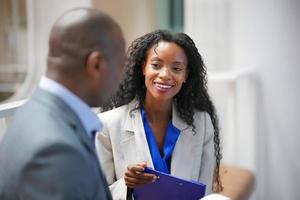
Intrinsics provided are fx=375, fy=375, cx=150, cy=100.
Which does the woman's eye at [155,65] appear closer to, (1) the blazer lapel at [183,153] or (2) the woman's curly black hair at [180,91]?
(2) the woman's curly black hair at [180,91]

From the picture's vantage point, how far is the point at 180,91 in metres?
1.40

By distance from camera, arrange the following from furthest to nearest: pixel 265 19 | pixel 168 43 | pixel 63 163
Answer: pixel 265 19 < pixel 168 43 < pixel 63 163

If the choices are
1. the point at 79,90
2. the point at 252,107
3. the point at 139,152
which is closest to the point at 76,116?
the point at 79,90

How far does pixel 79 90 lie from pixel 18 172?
0.18 meters

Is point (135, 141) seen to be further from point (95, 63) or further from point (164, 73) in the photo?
point (95, 63)

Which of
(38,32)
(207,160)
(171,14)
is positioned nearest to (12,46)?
(38,32)

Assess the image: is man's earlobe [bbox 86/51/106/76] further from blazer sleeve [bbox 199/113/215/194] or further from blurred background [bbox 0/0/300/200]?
blurred background [bbox 0/0/300/200]

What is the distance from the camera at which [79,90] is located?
0.69 meters

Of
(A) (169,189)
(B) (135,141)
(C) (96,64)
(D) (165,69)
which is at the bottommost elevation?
(A) (169,189)

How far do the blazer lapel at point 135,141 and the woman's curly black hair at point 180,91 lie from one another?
10 cm

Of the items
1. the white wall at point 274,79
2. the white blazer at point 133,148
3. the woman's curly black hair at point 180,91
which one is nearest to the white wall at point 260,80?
the white wall at point 274,79

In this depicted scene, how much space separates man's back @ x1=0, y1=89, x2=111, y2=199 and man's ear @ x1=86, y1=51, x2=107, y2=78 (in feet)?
0.26

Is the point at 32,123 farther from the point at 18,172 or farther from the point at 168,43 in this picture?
the point at 168,43

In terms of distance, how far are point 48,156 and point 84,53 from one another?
200mm
